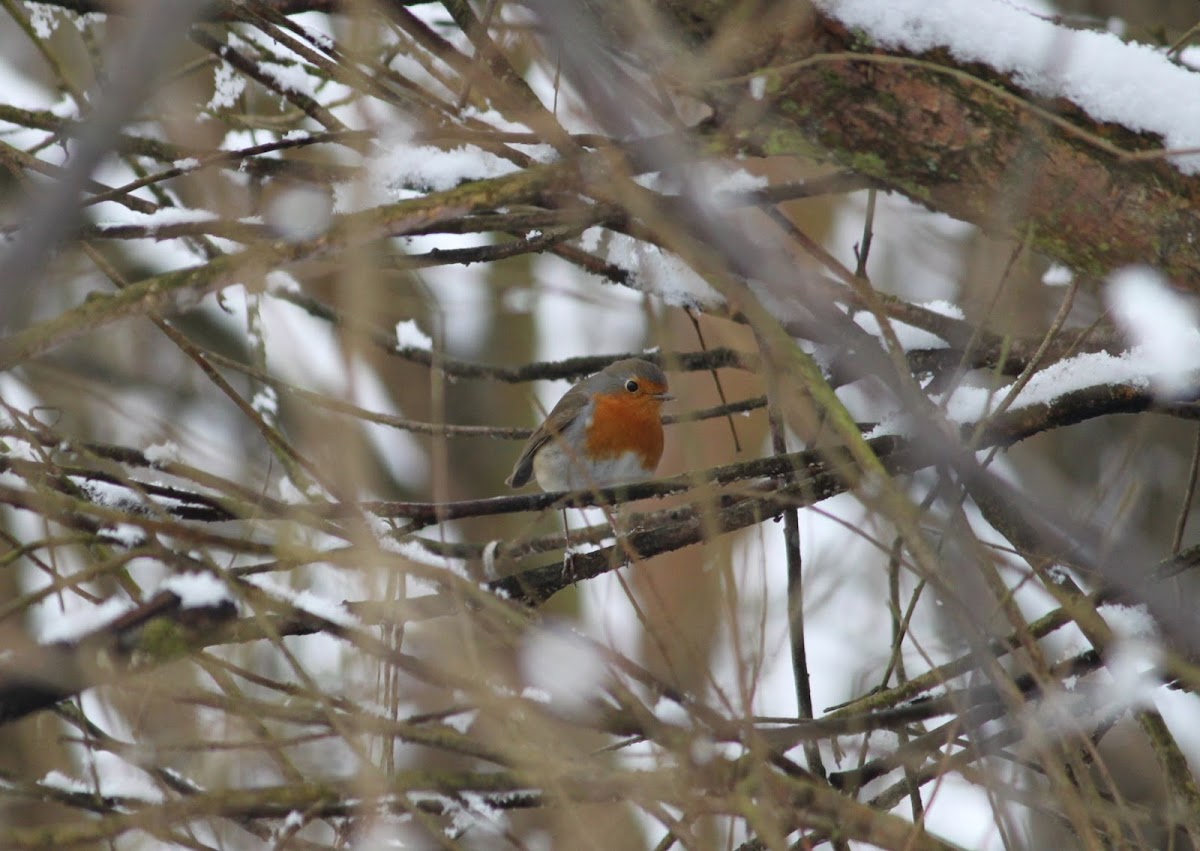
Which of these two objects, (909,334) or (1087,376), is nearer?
(1087,376)

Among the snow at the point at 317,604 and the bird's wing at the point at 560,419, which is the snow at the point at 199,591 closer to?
the snow at the point at 317,604

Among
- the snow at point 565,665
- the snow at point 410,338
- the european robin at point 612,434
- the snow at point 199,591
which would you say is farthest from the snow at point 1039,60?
the european robin at point 612,434

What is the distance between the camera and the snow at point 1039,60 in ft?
8.05

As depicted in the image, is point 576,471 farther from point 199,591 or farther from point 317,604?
point 199,591

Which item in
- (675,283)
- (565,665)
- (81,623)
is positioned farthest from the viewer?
(675,283)

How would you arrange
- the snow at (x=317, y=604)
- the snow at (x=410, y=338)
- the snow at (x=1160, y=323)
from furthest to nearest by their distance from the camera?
the snow at (x=410, y=338) < the snow at (x=1160, y=323) < the snow at (x=317, y=604)

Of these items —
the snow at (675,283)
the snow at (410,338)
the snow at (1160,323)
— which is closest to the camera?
the snow at (1160,323)

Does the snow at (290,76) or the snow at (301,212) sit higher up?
the snow at (290,76)

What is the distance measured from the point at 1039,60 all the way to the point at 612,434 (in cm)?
316

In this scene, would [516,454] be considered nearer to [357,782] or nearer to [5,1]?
[5,1]

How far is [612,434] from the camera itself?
5.42 m

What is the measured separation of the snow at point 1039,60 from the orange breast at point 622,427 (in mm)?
3041

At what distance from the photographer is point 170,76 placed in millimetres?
3553

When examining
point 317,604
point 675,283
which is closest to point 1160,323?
point 675,283
